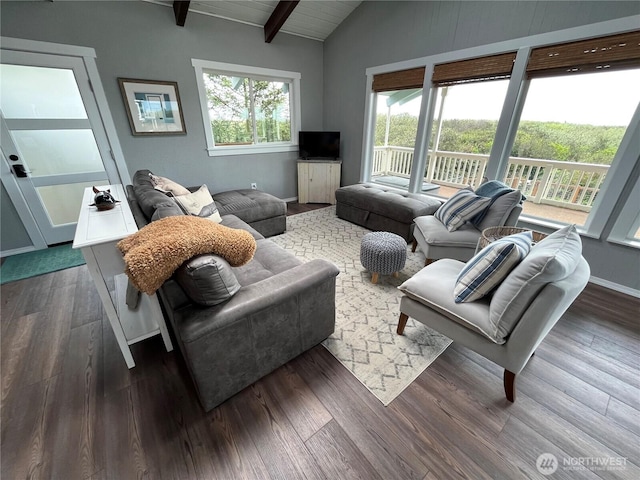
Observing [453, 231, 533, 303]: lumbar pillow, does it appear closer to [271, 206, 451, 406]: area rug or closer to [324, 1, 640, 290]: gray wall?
[271, 206, 451, 406]: area rug

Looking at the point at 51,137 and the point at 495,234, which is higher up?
the point at 51,137

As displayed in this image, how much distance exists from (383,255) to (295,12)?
3683 mm

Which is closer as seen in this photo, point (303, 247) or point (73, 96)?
point (73, 96)

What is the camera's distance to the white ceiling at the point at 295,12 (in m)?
3.09

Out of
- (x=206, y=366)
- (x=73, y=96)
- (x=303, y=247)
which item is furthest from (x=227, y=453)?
(x=73, y=96)

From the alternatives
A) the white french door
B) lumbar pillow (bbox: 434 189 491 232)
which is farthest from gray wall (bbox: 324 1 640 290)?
the white french door

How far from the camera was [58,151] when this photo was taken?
2.84m

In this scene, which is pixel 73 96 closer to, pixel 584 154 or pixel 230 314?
pixel 230 314

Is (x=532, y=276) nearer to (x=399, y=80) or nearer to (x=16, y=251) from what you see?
(x=399, y=80)

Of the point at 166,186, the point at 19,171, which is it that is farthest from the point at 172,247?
the point at 19,171

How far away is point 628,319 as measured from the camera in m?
1.93

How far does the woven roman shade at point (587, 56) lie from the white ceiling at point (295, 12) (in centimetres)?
260

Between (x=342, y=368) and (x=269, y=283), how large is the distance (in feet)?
2.35

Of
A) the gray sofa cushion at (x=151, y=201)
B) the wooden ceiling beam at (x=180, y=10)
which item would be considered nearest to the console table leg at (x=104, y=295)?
the gray sofa cushion at (x=151, y=201)
